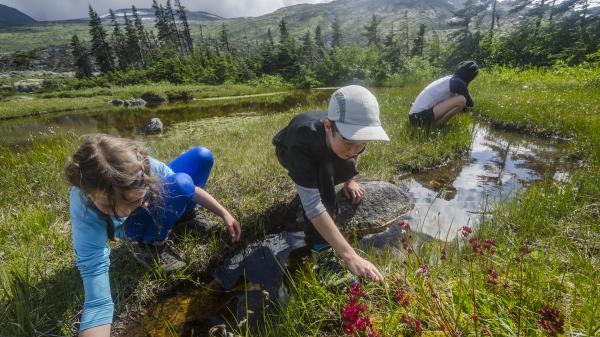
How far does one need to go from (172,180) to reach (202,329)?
54.4 inches

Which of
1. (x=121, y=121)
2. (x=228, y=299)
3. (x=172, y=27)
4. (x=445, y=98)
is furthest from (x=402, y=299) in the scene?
(x=172, y=27)

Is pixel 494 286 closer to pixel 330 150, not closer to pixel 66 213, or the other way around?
pixel 330 150

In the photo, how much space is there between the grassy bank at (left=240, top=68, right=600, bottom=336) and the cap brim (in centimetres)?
72

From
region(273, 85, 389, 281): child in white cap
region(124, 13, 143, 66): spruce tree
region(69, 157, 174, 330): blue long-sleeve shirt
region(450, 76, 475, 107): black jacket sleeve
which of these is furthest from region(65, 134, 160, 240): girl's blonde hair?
region(124, 13, 143, 66): spruce tree

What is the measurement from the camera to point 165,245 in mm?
3293

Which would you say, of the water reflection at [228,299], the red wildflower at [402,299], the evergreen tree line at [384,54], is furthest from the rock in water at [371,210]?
the evergreen tree line at [384,54]

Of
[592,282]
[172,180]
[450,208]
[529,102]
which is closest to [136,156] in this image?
[172,180]

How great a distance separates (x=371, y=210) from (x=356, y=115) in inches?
83.4

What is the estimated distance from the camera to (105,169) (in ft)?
5.89

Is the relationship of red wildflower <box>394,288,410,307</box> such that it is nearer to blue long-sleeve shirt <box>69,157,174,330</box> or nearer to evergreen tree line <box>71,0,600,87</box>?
blue long-sleeve shirt <box>69,157,174,330</box>

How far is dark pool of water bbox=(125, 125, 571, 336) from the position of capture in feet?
9.07

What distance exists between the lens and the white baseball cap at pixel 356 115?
2.11 metres

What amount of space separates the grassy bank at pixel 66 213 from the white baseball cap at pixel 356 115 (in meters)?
2.07

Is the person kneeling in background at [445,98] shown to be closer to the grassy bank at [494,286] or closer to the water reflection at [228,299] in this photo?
the grassy bank at [494,286]
